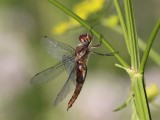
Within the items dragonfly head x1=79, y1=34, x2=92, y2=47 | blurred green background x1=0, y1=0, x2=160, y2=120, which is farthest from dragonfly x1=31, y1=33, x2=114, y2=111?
blurred green background x1=0, y1=0, x2=160, y2=120

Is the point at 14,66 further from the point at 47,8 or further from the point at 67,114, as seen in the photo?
the point at 67,114

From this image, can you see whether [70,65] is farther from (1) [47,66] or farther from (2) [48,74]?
(1) [47,66]

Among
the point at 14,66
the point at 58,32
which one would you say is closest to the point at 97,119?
the point at 14,66

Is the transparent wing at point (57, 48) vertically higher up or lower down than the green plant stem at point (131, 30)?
higher up

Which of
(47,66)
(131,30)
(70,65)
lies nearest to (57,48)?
(70,65)

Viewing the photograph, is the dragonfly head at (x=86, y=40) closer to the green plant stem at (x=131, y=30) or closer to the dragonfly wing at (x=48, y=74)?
the dragonfly wing at (x=48, y=74)

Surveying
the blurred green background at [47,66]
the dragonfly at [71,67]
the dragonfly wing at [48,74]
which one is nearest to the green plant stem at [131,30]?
the dragonfly at [71,67]
